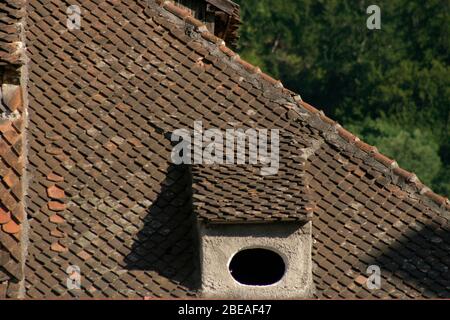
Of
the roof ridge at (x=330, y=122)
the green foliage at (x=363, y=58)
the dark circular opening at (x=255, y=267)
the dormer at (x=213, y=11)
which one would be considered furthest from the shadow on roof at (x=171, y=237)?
the green foliage at (x=363, y=58)

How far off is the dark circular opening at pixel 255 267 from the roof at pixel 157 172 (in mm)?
654

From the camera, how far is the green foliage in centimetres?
7775

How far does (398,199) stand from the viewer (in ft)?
69.8

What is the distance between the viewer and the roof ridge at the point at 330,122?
2134 cm

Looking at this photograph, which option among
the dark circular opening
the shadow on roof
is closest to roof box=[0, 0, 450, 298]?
the shadow on roof

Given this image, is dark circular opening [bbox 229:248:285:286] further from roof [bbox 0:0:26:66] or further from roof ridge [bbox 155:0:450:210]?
roof [bbox 0:0:26:66]

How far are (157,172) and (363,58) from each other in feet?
203

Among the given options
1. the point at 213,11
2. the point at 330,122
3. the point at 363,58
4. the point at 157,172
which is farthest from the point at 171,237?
the point at 363,58

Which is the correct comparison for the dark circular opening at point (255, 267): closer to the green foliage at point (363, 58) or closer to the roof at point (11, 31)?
the roof at point (11, 31)

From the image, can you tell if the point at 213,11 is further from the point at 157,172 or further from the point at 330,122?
the point at 157,172

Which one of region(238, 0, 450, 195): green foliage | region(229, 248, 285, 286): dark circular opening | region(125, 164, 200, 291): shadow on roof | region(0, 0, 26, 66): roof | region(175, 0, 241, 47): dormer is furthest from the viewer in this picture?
region(238, 0, 450, 195): green foliage

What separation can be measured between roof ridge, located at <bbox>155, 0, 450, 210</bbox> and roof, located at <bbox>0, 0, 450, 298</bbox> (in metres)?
0.02

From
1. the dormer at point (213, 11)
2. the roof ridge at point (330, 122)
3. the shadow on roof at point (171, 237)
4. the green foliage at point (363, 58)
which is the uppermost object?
the green foliage at point (363, 58)
